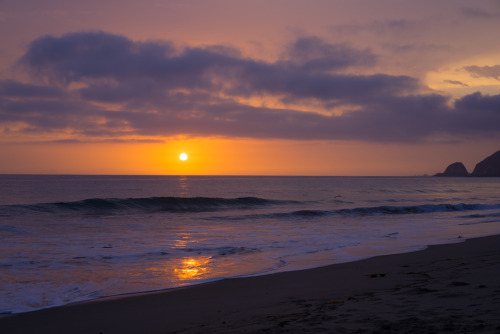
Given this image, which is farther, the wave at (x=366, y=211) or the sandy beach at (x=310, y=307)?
the wave at (x=366, y=211)

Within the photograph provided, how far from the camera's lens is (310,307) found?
19.5ft

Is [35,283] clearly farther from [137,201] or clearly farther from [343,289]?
[137,201]

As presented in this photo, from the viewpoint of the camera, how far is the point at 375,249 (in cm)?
1319

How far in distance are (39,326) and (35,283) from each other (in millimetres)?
2820

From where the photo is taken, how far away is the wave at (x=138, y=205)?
2947 centimetres

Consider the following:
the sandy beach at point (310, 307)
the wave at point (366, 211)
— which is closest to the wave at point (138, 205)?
the wave at point (366, 211)

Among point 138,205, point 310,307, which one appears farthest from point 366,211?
point 310,307

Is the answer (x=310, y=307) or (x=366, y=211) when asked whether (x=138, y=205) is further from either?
(x=310, y=307)

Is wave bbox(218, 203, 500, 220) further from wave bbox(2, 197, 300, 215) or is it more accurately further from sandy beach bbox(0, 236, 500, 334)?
sandy beach bbox(0, 236, 500, 334)

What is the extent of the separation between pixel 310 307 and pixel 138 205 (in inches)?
1207

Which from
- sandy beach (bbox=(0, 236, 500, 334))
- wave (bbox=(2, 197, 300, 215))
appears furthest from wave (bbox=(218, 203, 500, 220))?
sandy beach (bbox=(0, 236, 500, 334))

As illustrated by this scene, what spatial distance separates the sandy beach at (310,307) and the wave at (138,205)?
23394mm

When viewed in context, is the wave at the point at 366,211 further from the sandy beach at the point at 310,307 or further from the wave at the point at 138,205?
the sandy beach at the point at 310,307

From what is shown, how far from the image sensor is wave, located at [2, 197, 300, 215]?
29.5m
